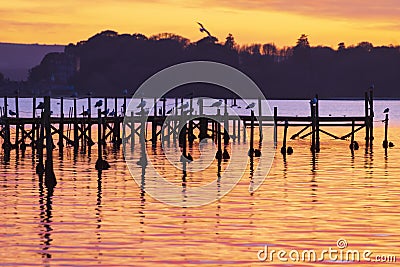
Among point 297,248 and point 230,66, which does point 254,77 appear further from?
point 297,248

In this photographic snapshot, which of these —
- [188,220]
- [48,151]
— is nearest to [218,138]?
[48,151]

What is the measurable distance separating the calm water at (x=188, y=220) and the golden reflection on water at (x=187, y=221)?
0.08 feet

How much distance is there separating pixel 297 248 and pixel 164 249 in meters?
2.94

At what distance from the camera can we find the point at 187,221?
28.4 meters

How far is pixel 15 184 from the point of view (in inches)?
1549

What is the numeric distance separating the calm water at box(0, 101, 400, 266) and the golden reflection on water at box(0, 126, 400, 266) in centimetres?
3

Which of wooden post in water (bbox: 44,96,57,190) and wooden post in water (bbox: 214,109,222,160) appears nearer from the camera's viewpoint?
wooden post in water (bbox: 44,96,57,190)

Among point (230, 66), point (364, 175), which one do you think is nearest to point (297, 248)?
point (364, 175)

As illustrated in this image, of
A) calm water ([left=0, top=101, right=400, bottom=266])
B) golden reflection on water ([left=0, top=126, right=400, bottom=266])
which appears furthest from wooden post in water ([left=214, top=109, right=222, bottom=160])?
golden reflection on water ([left=0, top=126, right=400, bottom=266])

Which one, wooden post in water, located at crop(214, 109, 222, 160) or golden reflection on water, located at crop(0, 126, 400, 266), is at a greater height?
wooden post in water, located at crop(214, 109, 222, 160)

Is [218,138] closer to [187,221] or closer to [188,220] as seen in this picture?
[188,220]

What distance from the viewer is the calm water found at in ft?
76.7

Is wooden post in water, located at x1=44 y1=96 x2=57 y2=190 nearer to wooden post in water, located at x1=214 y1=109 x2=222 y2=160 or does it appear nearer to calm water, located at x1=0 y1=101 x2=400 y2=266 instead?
calm water, located at x1=0 y1=101 x2=400 y2=266

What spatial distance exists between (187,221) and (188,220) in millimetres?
220
